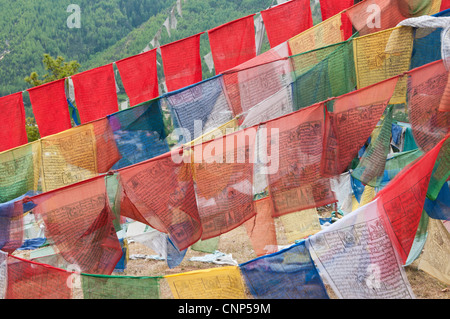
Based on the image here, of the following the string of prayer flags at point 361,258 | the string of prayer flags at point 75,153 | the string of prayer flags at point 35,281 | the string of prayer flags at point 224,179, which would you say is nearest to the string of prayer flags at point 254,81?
the string of prayer flags at point 224,179

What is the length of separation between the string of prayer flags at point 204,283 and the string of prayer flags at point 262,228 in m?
1.45

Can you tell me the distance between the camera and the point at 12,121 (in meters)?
6.09

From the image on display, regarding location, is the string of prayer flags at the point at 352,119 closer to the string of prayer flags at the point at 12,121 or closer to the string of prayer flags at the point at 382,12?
the string of prayer flags at the point at 382,12

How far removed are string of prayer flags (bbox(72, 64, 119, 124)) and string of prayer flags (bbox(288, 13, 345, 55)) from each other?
2.44 meters

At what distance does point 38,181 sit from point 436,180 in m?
3.95

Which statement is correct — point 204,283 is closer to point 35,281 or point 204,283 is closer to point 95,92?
point 35,281

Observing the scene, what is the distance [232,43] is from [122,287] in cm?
418

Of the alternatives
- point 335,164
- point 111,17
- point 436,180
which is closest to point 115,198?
point 335,164

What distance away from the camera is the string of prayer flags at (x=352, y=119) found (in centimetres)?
429

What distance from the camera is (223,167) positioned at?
4184 millimetres

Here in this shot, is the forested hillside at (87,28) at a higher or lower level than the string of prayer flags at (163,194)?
higher

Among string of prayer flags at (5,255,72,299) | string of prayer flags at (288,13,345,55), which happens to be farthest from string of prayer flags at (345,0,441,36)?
string of prayer flags at (5,255,72,299)

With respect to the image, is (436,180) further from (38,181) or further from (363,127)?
(38,181)

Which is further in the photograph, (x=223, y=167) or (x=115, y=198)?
(x=223, y=167)
